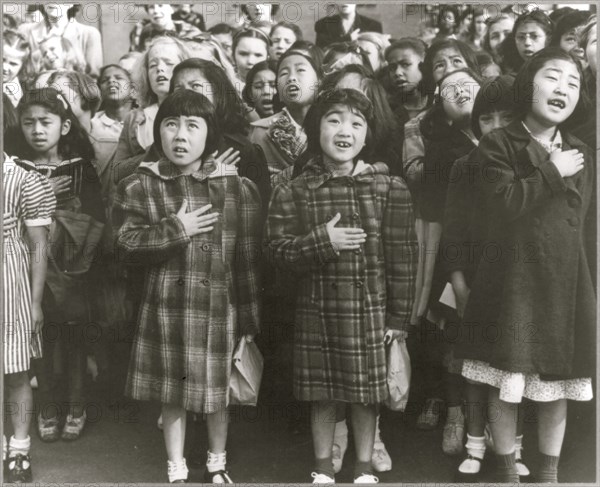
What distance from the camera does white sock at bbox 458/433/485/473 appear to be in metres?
3.86

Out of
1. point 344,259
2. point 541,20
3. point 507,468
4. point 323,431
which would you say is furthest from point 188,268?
point 541,20

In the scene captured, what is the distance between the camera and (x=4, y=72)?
412 centimetres

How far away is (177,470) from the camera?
3.76m

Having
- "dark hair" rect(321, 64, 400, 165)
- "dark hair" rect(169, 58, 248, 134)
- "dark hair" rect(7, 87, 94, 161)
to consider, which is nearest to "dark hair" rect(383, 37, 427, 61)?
"dark hair" rect(321, 64, 400, 165)

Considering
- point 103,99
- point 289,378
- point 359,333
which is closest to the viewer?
point 359,333

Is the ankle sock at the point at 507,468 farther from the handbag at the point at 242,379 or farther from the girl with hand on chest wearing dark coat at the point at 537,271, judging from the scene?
the handbag at the point at 242,379

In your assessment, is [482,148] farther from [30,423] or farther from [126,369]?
[30,423]

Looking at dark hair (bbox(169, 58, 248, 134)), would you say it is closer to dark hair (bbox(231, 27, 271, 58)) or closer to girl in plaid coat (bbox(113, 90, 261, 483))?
girl in plaid coat (bbox(113, 90, 261, 483))

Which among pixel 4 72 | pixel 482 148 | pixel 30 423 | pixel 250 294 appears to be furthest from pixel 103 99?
pixel 482 148

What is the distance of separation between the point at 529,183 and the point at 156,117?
65.7 inches

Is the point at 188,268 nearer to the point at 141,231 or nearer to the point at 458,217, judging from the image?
the point at 141,231

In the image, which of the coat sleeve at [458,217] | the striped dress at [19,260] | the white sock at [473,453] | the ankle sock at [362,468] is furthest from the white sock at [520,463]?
the striped dress at [19,260]

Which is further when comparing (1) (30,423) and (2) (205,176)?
(1) (30,423)

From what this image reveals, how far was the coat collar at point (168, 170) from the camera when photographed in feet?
12.1
